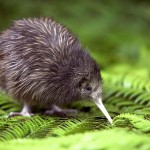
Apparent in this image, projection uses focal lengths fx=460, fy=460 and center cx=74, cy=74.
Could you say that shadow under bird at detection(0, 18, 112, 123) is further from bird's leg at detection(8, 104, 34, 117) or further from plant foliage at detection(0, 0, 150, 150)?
plant foliage at detection(0, 0, 150, 150)

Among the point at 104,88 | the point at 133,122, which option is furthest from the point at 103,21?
the point at 133,122

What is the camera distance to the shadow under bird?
3.84 metres

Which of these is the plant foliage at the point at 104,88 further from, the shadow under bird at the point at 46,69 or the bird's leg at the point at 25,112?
the shadow under bird at the point at 46,69

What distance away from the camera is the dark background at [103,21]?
7.34m

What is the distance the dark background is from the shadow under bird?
3.03 meters

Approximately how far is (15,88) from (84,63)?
653mm

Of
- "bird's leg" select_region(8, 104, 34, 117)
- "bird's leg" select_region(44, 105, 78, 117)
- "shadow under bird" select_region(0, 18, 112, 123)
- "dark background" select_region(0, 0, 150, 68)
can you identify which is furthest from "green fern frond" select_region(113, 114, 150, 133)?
"dark background" select_region(0, 0, 150, 68)

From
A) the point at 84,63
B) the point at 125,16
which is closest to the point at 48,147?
the point at 84,63

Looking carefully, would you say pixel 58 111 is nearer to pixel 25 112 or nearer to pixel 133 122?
pixel 25 112

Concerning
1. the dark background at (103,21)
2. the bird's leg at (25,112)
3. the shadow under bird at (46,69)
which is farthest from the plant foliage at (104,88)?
the shadow under bird at (46,69)

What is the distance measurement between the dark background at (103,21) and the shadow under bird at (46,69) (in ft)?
9.94

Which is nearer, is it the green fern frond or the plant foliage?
the plant foliage

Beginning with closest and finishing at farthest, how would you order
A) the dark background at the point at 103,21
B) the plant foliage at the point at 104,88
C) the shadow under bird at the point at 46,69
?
the plant foliage at the point at 104,88, the shadow under bird at the point at 46,69, the dark background at the point at 103,21

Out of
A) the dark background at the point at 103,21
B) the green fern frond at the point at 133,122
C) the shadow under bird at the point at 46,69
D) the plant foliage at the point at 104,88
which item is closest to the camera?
the plant foliage at the point at 104,88
